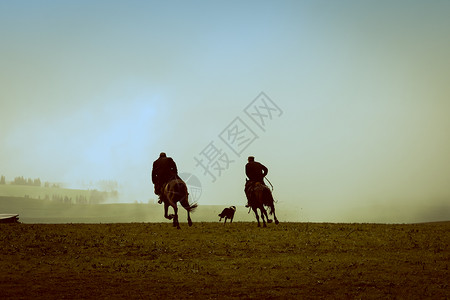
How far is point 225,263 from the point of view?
18703mm

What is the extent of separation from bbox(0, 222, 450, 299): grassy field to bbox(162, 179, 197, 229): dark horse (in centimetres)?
115

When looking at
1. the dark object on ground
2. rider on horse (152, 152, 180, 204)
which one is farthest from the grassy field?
the dark object on ground

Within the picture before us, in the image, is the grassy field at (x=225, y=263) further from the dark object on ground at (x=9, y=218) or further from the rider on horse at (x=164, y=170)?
the dark object on ground at (x=9, y=218)

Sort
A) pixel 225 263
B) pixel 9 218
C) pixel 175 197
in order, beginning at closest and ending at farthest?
1. pixel 225 263
2. pixel 175 197
3. pixel 9 218

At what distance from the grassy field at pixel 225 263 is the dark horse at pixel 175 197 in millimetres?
1152

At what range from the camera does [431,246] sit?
73.8 ft

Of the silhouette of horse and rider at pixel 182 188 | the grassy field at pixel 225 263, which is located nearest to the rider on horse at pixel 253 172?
the silhouette of horse and rider at pixel 182 188

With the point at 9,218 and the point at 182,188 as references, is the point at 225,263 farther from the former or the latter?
the point at 9,218

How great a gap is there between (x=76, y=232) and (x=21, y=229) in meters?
4.15

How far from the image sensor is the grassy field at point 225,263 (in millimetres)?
14891

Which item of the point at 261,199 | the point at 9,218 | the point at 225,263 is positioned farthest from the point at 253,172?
the point at 9,218

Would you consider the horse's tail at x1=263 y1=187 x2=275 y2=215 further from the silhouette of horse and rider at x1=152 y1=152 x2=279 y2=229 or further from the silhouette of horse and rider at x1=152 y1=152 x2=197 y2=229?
the silhouette of horse and rider at x1=152 y1=152 x2=197 y2=229

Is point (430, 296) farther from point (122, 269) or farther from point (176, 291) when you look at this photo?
point (122, 269)

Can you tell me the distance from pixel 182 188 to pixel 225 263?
1081cm
